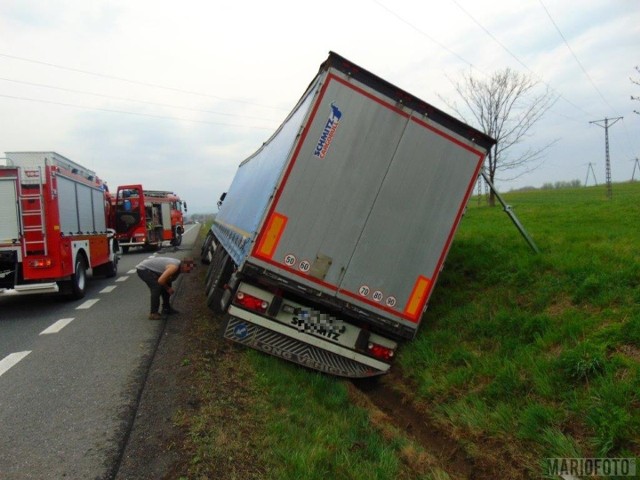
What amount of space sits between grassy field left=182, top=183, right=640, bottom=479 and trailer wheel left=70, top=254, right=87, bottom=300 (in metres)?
5.45

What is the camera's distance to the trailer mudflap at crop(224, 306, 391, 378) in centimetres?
535

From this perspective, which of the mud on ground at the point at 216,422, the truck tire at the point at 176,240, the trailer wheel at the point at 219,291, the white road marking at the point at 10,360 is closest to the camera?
the mud on ground at the point at 216,422

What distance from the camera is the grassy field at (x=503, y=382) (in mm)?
3584

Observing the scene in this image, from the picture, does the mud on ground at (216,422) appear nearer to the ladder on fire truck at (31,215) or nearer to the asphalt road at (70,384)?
the asphalt road at (70,384)

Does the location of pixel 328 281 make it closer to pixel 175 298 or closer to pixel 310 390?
pixel 310 390

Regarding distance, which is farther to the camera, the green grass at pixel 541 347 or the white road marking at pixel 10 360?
the white road marking at pixel 10 360

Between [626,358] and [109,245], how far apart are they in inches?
501

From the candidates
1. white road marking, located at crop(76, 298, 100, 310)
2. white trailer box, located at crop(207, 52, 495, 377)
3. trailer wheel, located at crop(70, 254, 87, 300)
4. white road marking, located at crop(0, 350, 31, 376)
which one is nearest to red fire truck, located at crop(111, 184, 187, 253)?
trailer wheel, located at crop(70, 254, 87, 300)

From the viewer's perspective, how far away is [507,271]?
6758 millimetres

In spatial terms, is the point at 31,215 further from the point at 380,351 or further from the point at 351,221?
the point at 380,351

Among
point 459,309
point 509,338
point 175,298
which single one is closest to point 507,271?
point 459,309

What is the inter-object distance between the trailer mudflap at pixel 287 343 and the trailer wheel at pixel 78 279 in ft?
18.5

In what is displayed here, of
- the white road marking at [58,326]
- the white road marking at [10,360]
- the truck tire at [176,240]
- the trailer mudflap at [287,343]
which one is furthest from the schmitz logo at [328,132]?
the truck tire at [176,240]

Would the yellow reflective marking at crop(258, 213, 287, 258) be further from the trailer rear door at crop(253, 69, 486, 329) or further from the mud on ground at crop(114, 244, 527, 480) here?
the mud on ground at crop(114, 244, 527, 480)
